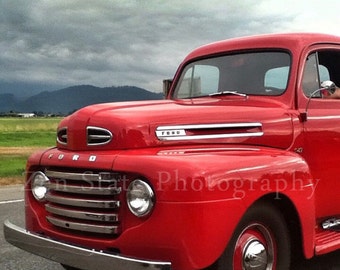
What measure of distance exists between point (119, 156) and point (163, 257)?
0.73m

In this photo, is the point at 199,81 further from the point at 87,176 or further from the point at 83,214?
the point at 83,214

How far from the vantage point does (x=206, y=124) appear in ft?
12.9

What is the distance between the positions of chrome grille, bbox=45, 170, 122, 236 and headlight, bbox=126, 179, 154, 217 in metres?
0.11

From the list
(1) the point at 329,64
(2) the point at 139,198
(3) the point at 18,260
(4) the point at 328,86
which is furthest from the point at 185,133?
(3) the point at 18,260

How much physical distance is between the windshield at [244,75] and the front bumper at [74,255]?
6.81 ft

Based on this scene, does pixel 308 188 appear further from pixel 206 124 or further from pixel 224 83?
A: pixel 224 83

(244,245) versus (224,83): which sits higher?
(224,83)

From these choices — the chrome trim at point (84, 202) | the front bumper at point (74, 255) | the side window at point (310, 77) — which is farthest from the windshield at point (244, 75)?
the front bumper at point (74, 255)

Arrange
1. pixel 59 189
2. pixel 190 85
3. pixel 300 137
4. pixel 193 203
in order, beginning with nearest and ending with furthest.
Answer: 1. pixel 193 203
2. pixel 59 189
3. pixel 300 137
4. pixel 190 85

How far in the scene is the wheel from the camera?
3.39 m

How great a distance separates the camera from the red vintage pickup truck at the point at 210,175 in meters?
3.21

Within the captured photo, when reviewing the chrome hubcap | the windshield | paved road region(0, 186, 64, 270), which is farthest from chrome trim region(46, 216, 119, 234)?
the windshield

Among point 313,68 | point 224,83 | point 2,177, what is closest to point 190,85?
point 224,83

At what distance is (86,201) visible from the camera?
352 cm
